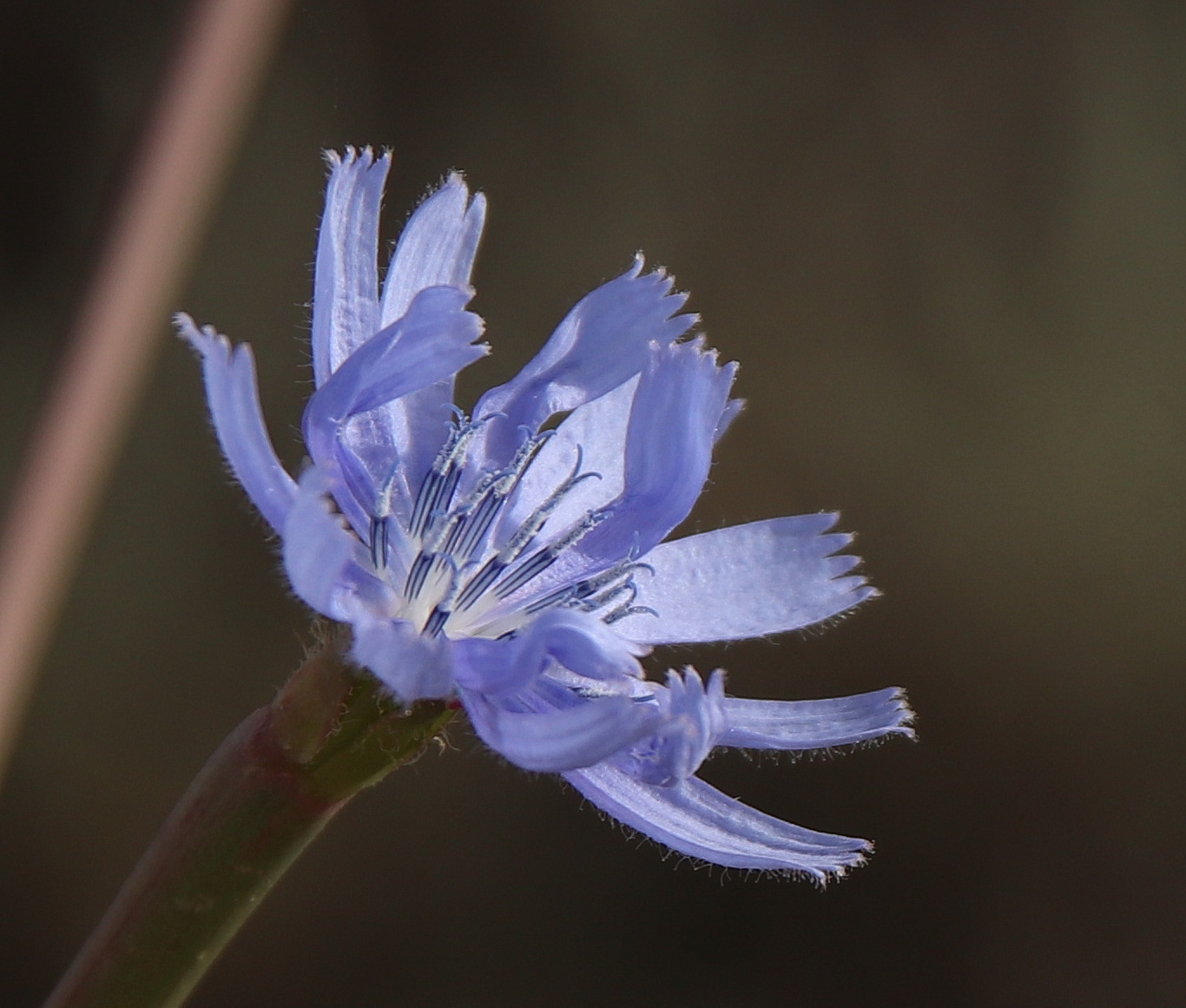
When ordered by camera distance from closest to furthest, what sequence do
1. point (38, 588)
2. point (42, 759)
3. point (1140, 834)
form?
point (38, 588), point (42, 759), point (1140, 834)

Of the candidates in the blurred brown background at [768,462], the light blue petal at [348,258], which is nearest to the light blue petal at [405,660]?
the light blue petal at [348,258]

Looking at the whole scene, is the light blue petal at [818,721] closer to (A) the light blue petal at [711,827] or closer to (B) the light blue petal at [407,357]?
(A) the light blue petal at [711,827]

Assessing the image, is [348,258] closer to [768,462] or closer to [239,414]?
[239,414]

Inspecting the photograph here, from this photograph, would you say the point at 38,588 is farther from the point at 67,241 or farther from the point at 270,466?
the point at 67,241

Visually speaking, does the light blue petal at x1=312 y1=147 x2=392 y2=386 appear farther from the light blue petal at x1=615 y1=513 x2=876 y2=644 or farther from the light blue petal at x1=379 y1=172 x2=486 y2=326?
the light blue petal at x1=615 y1=513 x2=876 y2=644

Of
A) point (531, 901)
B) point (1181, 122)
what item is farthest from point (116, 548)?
point (1181, 122)

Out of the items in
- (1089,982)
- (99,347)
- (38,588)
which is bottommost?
(1089,982)

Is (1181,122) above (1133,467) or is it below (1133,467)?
above

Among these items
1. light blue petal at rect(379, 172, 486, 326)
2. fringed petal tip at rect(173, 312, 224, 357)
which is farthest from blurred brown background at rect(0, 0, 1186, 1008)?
fringed petal tip at rect(173, 312, 224, 357)
